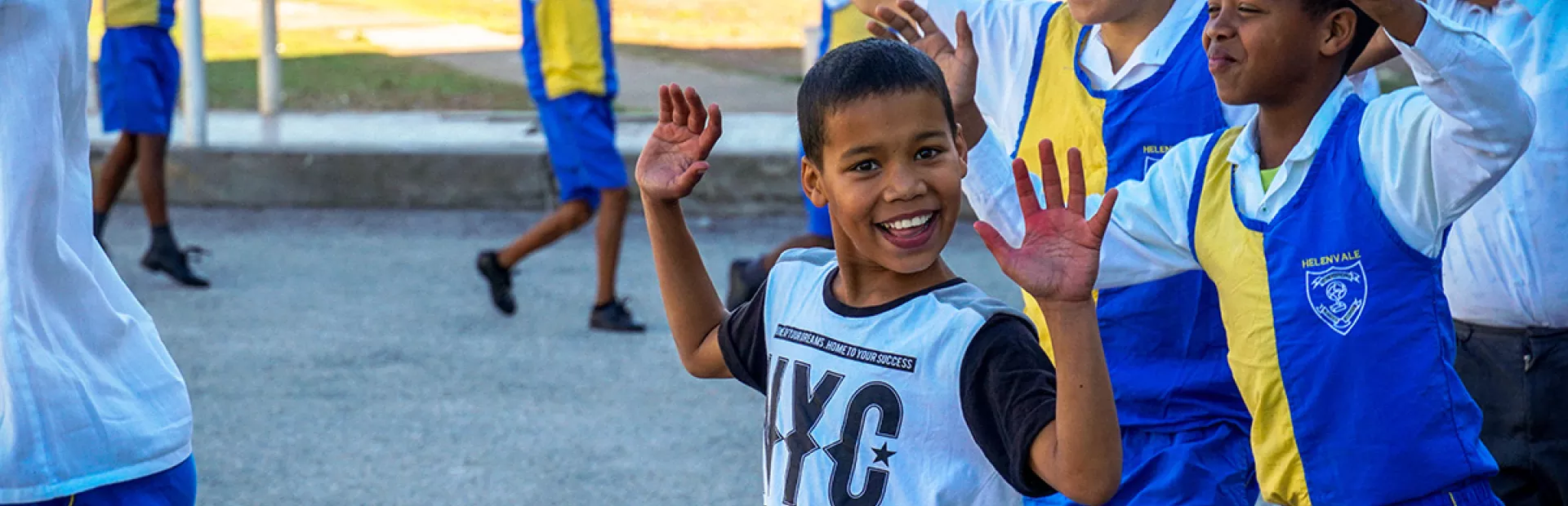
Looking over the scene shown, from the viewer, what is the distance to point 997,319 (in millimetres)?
2121

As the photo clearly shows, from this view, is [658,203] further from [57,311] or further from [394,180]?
[394,180]

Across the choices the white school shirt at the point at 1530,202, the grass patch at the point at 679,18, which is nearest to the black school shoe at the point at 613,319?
the white school shirt at the point at 1530,202

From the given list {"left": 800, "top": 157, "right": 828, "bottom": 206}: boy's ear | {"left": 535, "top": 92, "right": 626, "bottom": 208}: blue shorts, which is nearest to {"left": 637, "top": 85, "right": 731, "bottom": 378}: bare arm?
{"left": 800, "top": 157, "right": 828, "bottom": 206}: boy's ear

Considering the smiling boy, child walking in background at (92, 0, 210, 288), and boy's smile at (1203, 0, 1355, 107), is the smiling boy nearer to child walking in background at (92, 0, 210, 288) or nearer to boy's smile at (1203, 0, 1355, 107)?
boy's smile at (1203, 0, 1355, 107)

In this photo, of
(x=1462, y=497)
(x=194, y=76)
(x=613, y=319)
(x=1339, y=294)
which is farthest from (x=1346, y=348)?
(x=194, y=76)

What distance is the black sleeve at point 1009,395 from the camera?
1967mm

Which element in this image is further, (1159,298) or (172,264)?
(172,264)

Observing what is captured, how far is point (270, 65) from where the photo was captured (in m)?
11.2

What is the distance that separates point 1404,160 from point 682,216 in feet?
3.19

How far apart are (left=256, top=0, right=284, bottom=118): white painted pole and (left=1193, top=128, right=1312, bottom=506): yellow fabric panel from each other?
9027 mm

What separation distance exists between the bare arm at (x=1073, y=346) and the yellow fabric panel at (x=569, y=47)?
4.77 meters

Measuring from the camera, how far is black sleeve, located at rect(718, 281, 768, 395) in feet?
7.95

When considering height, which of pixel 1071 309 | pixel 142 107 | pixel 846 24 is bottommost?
pixel 142 107

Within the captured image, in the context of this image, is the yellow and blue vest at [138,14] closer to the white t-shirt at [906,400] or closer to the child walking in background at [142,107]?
the child walking in background at [142,107]
